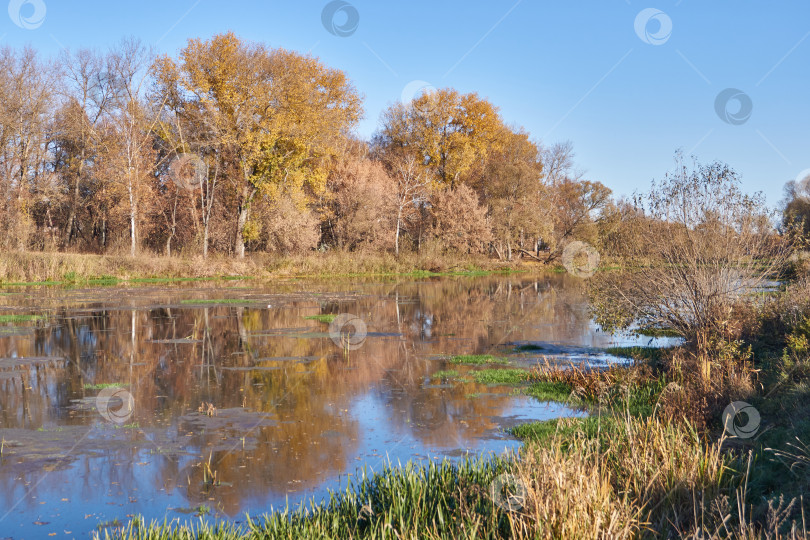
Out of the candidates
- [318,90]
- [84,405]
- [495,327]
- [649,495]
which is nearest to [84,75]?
[318,90]

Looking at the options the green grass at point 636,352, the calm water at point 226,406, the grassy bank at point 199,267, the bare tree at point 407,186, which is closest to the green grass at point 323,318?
the calm water at point 226,406

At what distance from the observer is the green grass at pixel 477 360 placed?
15.0 metres

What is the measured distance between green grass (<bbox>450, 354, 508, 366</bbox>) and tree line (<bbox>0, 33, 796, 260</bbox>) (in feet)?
98.3

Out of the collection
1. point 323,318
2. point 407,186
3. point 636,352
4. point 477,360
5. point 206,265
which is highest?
point 407,186

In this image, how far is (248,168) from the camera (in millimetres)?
43812

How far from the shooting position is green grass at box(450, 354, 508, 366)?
1502 centimetres

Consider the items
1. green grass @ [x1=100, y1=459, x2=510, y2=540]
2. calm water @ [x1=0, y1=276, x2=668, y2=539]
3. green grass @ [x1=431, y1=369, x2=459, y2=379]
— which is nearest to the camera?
green grass @ [x1=100, y1=459, x2=510, y2=540]

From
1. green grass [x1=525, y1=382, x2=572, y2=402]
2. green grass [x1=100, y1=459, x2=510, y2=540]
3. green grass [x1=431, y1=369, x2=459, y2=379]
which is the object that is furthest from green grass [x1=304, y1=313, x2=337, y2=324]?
green grass [x1=100, y1=459, x2=510, y2=540]

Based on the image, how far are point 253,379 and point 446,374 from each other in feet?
12.6

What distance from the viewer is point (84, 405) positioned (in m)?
11.0

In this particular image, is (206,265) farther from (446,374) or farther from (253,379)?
(446,374)

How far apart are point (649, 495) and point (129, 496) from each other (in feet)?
17.2

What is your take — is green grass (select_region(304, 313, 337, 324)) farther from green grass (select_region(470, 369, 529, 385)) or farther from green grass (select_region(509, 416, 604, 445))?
green grass (select_region(509, 416, 604, 445))

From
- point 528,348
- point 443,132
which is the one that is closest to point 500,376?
point 528,348
